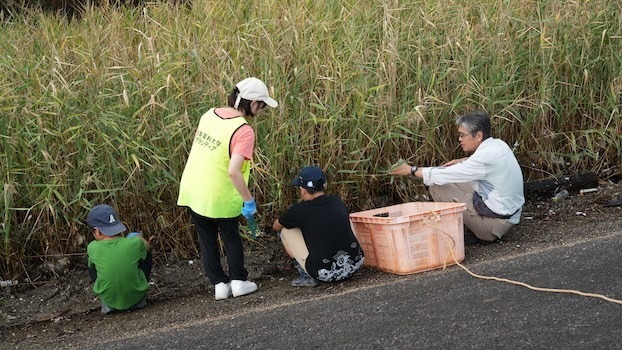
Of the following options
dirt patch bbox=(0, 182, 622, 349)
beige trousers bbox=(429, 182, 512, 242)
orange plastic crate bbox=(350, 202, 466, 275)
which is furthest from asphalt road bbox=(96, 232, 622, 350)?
beige trousers bbox=(429, 182, 512, 242)

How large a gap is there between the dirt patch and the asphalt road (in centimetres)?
28

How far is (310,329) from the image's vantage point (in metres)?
4.84

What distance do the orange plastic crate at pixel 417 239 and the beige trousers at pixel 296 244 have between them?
41cm

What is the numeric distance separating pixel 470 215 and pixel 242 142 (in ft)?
5.81

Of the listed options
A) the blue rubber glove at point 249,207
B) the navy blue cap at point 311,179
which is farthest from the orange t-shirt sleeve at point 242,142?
the navy blue cap at point 311,179

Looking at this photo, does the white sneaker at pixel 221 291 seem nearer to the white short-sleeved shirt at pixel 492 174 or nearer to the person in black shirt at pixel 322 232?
the person in black shirt at pixel 322 232

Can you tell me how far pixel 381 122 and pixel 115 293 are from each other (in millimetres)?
2256

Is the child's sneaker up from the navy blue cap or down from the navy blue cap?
down

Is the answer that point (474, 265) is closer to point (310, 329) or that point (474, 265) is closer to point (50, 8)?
point (310, 329)

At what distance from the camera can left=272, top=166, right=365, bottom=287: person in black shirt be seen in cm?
570

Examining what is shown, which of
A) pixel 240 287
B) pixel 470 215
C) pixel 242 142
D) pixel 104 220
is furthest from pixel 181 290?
pixel 470 215

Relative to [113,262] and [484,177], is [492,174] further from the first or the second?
[113,262]

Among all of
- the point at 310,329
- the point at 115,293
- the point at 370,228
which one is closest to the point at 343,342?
the point at 310,329

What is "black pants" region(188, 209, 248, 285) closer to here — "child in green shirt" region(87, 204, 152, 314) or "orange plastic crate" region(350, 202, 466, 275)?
"child in green shirt" region(87, 204, 152, 314)
